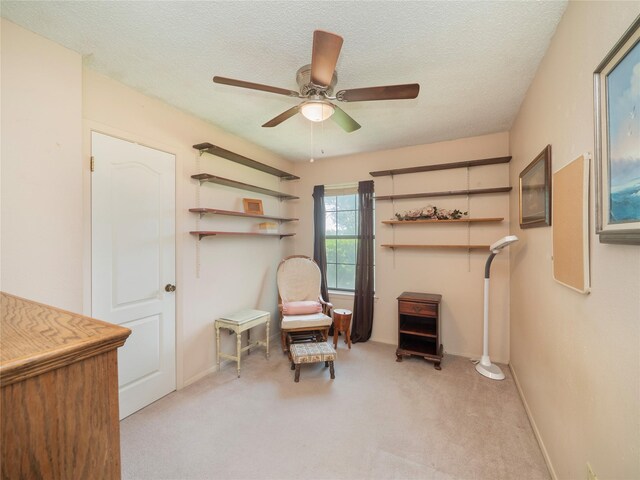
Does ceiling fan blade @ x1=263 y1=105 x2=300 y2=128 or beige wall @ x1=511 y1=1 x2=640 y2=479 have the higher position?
ceiling fan blade @ x1=263 y1=105 x2=300 y2=128

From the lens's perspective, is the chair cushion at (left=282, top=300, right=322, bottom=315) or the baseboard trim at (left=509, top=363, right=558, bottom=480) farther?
the chair cushion at (left=282, top=300, right=322, bottom=315)

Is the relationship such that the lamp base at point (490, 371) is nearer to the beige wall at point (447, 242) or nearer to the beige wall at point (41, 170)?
the beige wall at point (447, 242)

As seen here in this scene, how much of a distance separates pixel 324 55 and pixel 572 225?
1441 millimetres

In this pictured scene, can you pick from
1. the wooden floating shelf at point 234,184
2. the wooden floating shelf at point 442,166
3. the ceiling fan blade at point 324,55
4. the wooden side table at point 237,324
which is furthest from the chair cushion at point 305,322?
the ceiling fan blade at point 324,55

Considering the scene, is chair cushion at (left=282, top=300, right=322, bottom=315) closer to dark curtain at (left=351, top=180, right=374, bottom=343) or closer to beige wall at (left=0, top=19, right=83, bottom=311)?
dark curtain at (left=351, top=180, right=374, bottom=343)

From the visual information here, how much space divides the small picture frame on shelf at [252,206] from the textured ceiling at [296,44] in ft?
3.51

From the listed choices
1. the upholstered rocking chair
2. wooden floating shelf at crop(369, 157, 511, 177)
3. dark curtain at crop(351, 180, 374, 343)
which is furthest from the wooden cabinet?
wooden floating shelf at crop(369, 157, 511, 177)

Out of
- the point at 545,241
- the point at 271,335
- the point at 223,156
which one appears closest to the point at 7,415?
the point at 545,241

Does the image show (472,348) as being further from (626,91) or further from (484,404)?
(626,91)

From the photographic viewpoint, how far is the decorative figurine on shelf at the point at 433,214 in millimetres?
3182

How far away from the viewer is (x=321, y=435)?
1942 mm

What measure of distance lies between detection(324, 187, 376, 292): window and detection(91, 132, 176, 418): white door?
7.12 ft

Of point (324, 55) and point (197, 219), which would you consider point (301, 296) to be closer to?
point (197, 219)

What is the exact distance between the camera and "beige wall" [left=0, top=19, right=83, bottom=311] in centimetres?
155
